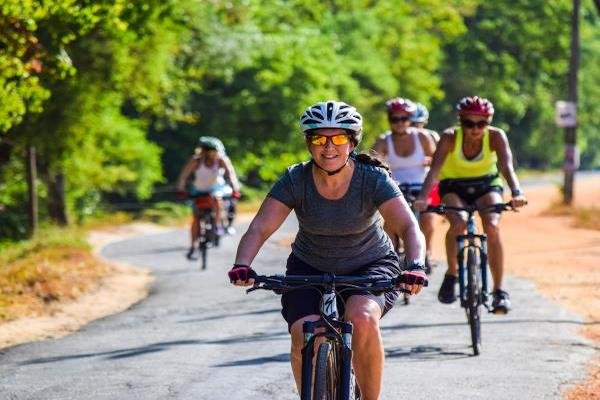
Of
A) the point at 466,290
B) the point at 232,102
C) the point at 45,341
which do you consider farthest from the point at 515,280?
the point at 232,102

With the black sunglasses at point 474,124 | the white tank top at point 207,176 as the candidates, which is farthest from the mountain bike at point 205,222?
the black sunglasses at point 474,124

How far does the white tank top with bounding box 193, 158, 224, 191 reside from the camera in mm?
18562

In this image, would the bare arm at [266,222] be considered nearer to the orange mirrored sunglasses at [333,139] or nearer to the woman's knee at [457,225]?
the orange mirrored sunglasses at [333,139]

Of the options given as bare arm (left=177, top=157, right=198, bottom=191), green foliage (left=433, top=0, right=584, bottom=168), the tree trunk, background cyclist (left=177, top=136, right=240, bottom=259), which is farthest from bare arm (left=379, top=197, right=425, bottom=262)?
green foliage (left=433, top=0, right=584, bottom=168)

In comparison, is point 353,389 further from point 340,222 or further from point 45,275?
point 45,275

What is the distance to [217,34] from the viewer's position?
36.2m

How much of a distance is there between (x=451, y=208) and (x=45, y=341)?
364 centimetres

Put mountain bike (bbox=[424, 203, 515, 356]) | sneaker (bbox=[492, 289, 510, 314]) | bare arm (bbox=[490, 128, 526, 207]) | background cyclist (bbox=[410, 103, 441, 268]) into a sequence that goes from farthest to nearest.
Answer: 1. background cyclist (bbox=[410, 103, 441, 268])
2. bare arm (bbox=[490, 128, 526, 207])
3. sneaker (bbox=[492, 289, 510, 314])
4. mountain bike (bbox=[424, 203, 515, 356])

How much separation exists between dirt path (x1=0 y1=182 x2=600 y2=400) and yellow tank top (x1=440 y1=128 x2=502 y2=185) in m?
1.62

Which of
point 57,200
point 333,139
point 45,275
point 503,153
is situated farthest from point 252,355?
point 57,200

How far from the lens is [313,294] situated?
609 centimetres

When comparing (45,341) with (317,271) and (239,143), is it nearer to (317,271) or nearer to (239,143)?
(317,271)

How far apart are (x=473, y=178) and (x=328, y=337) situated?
5.06m

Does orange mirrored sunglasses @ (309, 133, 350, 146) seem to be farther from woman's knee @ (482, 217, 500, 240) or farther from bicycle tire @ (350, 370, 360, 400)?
woman's knee @ (482, 217, 500, 240)
